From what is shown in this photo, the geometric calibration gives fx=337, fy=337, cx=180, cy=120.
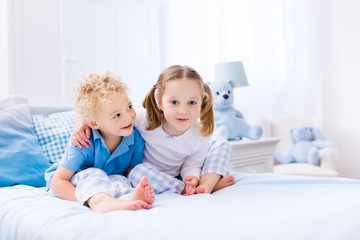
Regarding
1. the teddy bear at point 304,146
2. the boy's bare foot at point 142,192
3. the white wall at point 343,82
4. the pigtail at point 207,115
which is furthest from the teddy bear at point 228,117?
the white wall at point 343,82

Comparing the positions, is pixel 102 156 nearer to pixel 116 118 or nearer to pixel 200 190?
pixel 116 118

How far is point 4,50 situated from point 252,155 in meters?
1.86

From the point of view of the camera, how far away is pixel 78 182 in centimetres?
99

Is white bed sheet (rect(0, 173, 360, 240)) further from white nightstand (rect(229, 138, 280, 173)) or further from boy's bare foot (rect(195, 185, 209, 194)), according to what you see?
white nightstand (rect(229, 138, 280, 173))

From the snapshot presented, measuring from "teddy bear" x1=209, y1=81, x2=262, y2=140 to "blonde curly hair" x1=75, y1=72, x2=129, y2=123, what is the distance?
3.45 feet

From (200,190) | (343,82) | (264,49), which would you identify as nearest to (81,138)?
(200,190)

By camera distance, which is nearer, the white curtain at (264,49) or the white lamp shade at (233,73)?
the white lamp shade at (233,73)

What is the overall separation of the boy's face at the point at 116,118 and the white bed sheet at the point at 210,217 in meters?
0.25

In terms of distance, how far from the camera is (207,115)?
124 centimetres

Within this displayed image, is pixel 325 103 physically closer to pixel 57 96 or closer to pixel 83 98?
pixel 57 96

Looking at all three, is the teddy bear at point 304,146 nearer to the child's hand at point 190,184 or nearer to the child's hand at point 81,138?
the child's hand at point 190,184

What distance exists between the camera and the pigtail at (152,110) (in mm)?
1205

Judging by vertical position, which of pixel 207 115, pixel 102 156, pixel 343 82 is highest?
pixel 343 82

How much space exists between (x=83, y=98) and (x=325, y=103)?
8.94ft
